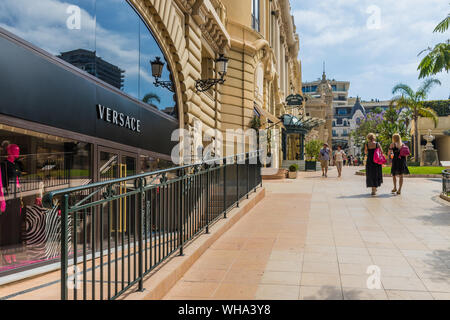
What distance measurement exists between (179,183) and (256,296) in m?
1.78

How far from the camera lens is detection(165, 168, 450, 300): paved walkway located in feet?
14.0

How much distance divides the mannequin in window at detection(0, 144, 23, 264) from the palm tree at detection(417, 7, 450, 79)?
7.55 metres

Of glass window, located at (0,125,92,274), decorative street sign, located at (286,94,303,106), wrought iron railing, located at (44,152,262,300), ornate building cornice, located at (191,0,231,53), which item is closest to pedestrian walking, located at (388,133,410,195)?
wrought iron railing, located at (44,152,262,300)

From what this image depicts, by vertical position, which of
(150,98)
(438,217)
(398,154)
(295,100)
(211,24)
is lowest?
(438,217)

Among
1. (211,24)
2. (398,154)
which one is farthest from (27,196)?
(211,24)

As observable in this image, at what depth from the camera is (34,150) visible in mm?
5828

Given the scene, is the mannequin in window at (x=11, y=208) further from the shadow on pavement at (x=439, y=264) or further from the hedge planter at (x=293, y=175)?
the hedge planter at (x=293, y=175)

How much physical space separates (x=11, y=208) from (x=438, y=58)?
7.91 metres

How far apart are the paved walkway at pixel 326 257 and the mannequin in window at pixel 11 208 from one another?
7.37ft

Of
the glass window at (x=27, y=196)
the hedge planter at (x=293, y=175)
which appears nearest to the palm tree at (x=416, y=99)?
the hedge planter at (x=293, y=175)

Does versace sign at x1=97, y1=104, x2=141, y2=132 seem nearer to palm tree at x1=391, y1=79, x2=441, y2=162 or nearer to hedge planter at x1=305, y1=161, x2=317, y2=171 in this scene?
hedge planter at x1=305, y1=161, x2=317, y2=171

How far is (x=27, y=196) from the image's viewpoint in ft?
18.4

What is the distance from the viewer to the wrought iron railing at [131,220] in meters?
3.12

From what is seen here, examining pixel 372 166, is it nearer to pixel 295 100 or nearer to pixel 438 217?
pixel 438 217
